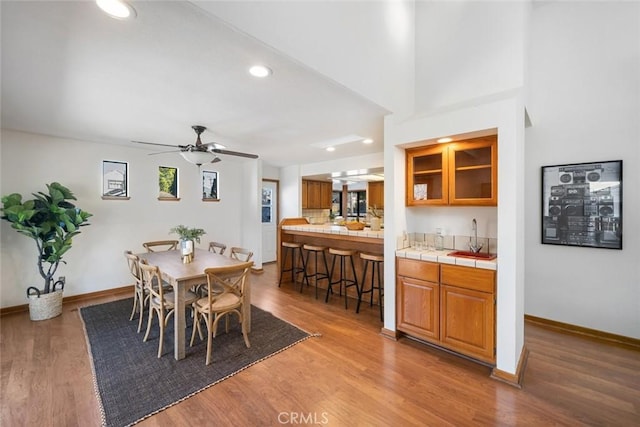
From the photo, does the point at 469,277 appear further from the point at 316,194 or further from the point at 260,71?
the point at 316,194

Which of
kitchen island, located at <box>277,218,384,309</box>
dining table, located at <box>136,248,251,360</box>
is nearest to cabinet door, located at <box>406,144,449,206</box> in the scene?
kitchen island, located at <box>277,218,384,309</box>

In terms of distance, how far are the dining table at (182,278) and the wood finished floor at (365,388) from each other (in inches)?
25.7

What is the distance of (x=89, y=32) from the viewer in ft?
5.59

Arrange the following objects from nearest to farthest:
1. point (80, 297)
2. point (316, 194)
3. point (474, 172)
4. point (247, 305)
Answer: point (474, 172)
point (247, 305)
point (80, 297)
point (316, 194)

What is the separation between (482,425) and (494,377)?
63cm

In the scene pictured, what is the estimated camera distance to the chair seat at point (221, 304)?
2642 mm

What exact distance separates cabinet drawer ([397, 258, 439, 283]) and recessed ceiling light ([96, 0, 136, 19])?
2896mm

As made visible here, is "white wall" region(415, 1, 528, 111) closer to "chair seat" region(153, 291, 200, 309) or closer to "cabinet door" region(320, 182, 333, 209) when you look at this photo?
"chair seat" region(153, 291, 200, 309)

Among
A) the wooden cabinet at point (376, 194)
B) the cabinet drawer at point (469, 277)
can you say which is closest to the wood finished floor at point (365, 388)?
the cabinet drawer at point (469, 277)

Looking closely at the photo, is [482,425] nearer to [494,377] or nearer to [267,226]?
[494,377]

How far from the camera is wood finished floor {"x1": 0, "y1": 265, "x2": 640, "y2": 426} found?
6.20 feet

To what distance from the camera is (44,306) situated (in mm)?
3549

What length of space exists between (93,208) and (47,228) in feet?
2.88

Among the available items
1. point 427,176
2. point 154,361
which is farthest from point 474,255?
point 154,361
